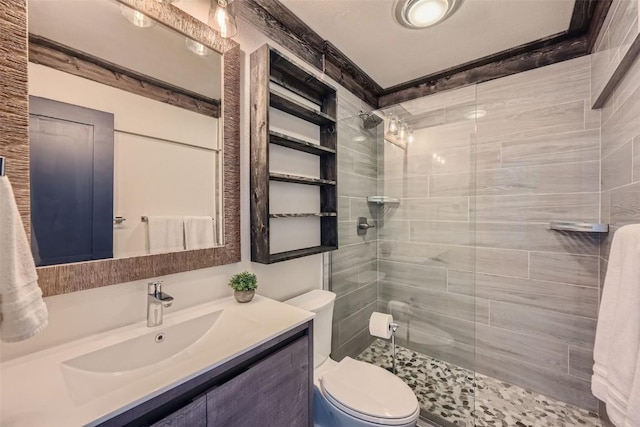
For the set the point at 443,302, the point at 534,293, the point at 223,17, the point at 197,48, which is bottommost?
the point at 443,302

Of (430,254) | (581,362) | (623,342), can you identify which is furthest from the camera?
(430,254)

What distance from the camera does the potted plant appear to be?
124 centimetres

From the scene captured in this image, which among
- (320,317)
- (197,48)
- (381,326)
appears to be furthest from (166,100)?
(381,326)

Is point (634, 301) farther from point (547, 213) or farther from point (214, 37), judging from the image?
point (214, 37)

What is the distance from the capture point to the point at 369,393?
1299 mm

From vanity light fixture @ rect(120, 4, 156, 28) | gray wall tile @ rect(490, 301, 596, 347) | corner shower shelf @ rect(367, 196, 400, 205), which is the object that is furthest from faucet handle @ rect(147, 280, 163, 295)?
gray wall tile @ rect(490, 301, 596, 347)

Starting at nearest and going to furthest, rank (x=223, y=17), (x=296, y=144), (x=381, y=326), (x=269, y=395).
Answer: (x=269, y=395), (x=223, y=17), (x=296, y=144), (x=381, y=326)

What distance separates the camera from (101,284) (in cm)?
93

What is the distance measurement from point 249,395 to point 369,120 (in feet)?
6.88

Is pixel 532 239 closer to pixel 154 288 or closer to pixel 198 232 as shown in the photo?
pixel 198 232

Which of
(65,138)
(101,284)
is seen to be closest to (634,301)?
(101,284)

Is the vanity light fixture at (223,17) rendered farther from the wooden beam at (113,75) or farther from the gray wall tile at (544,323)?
the gray wall tile at (544,323)

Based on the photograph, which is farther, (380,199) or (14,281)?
(380,199)

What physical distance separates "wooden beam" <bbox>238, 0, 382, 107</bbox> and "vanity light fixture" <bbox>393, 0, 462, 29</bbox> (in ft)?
1.68
